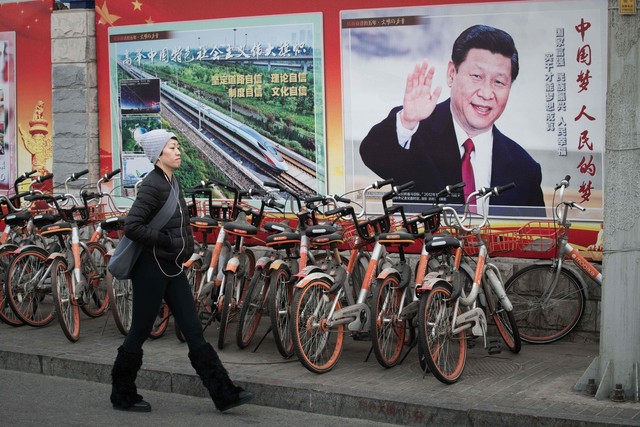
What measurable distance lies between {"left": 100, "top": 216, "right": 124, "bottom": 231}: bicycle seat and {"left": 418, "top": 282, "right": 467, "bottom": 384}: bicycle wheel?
3.61 meters

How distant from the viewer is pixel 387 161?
1070 cm

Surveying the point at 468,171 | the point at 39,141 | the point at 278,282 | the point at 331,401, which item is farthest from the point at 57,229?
the point at 468,171

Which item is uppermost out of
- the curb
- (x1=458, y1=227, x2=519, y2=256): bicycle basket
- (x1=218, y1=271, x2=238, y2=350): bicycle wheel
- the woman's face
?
the woman's face

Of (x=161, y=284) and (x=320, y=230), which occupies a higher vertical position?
(x=320, y=230)

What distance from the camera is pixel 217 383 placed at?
745 cm

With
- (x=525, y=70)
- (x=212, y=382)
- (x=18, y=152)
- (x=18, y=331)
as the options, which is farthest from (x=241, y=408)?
(x=18, y=152)

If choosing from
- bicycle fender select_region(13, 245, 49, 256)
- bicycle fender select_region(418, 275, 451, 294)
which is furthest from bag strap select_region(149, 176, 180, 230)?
bicycle fender select_region(13, 245, 49, 256)

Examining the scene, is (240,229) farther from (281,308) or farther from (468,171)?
(468,171)

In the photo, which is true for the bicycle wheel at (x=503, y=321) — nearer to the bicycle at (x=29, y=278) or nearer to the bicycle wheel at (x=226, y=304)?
the bicycle wheel at (x=226, y=304)

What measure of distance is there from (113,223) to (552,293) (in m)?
4.12

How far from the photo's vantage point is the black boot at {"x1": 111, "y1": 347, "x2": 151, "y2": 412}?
7605 mm

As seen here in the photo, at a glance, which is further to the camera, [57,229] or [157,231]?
[57,229]

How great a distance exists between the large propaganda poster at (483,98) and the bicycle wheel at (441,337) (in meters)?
2.27

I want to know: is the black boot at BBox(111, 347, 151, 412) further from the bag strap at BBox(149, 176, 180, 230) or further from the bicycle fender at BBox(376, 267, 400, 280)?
the bicycle fender at BBox(376, 267, 400, 280)
